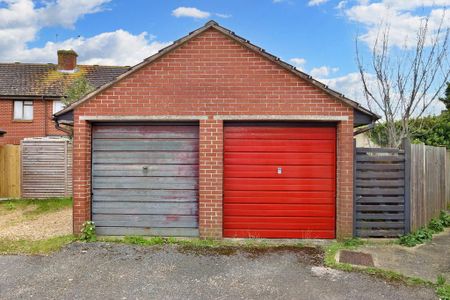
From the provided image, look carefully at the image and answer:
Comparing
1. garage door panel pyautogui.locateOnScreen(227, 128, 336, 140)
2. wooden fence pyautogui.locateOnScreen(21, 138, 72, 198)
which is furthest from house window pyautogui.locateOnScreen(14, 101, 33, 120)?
garage door panel pyautogui.locateOnScreen(227, 128, 336, 140)

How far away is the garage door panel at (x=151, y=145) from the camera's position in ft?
Result: 23.8

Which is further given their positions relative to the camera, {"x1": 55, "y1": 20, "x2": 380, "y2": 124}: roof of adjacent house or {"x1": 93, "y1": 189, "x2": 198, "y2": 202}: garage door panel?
{"x1": 93, "y1": 189, "x2": 198, "y2": 202}: garage door panel

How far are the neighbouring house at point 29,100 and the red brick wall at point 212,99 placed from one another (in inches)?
559

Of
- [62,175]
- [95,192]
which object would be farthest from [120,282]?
[62,175]

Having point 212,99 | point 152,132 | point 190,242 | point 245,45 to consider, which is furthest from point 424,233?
point 152,132

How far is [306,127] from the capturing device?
7.16m

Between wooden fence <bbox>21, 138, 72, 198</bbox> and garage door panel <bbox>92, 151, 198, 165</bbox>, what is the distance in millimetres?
5928

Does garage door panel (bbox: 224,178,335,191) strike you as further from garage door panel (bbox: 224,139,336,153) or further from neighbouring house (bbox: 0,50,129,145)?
neighbouring house (bbox: 0,50,129,145)

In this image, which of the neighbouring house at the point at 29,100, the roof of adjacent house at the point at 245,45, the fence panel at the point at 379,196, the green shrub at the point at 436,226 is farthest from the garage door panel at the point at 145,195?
the neighbouring house at the point at 29,100

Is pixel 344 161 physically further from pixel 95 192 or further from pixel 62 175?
pixel 62 175

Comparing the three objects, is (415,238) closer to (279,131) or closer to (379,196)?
(379,196)

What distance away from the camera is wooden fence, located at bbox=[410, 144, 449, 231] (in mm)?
7270

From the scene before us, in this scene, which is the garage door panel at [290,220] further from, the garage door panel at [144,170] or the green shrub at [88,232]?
the green shrub at [88,232]

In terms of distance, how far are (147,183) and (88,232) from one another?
4.88 feet
